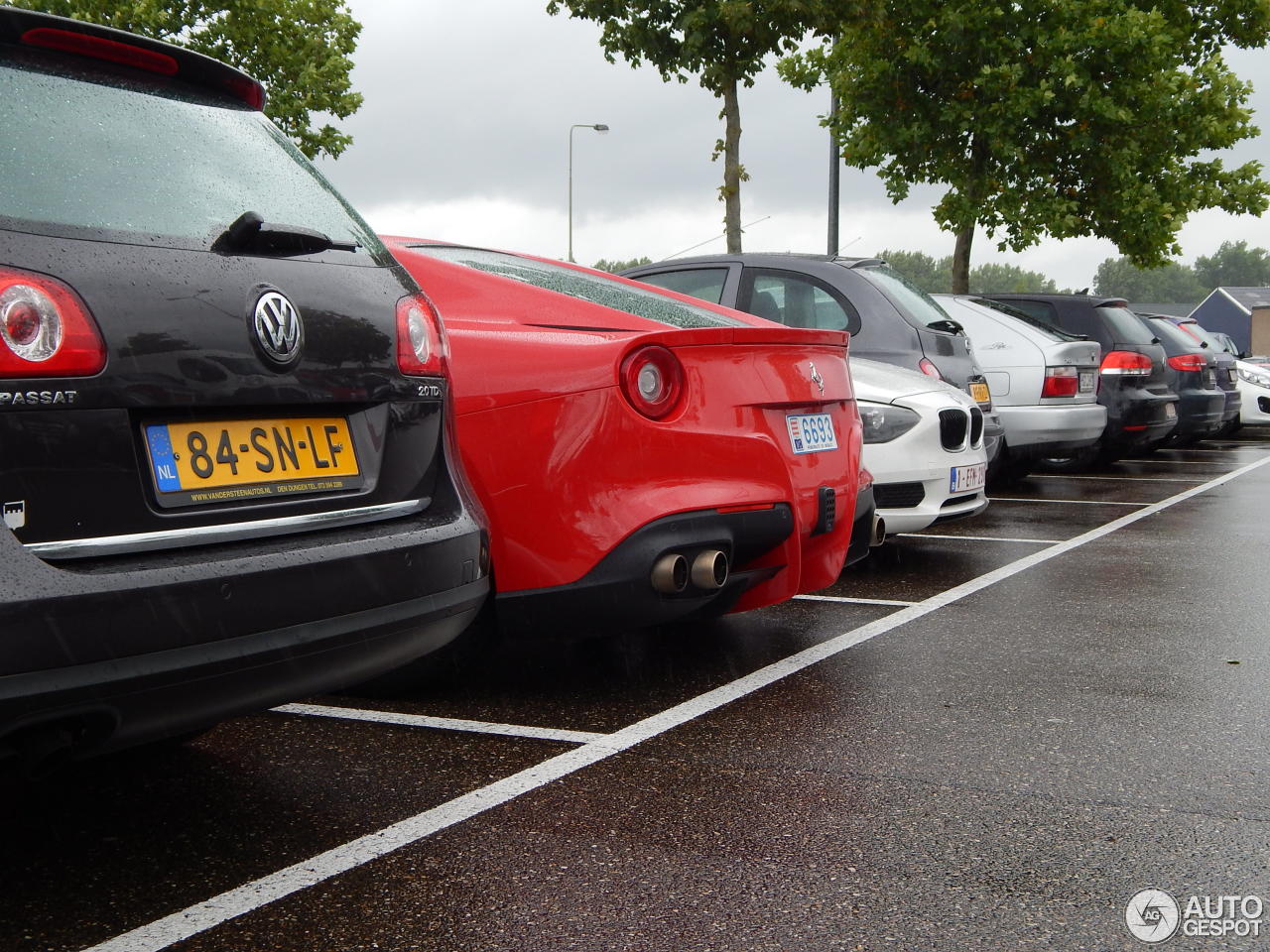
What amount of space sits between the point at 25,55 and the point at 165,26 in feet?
79.2

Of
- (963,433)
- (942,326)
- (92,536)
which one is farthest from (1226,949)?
(942,326)

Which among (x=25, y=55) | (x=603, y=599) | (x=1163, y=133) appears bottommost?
(x=603, y=599)

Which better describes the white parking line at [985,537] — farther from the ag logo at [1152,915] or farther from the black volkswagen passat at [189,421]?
the black volkswagen passat at [189,421]

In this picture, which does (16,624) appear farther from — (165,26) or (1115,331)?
(165,26)

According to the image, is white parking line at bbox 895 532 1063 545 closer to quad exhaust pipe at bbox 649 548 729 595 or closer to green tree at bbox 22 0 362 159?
quad exhaust pipe at bbox 649 548 729 595

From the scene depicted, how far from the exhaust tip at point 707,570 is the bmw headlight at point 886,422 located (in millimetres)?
2799

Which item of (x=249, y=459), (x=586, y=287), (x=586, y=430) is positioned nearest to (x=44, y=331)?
(x=249, y=459)

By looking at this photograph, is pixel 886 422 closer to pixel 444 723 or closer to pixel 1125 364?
pixel 444 723

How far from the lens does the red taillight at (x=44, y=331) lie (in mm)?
2355

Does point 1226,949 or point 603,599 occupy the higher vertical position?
point 603,599

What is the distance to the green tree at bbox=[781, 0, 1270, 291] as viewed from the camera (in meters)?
22.0

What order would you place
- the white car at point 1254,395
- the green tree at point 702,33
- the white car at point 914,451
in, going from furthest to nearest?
1. the white car at point 1254,395
2. the green tree at point 702,33
3. the white car at point 914,451

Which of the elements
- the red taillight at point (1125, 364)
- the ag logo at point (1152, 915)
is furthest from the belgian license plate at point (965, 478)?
the red taillight at point (1125, 364)

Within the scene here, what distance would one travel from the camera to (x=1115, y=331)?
41.7 ft
